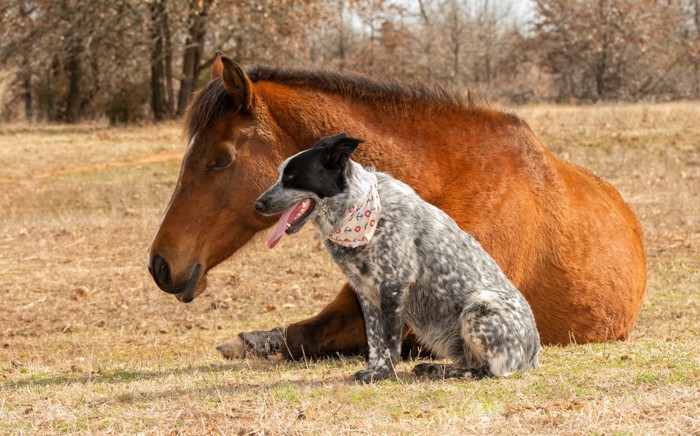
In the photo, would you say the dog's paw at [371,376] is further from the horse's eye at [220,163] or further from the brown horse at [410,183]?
the horse's eye at [220,163]

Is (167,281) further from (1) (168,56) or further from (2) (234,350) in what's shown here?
(1) (168,56)

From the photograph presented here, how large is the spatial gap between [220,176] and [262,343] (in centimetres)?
141

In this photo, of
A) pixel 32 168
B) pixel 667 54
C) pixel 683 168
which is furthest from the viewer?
pixel 667 54

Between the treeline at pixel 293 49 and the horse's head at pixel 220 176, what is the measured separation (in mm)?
20376

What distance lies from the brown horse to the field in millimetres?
289

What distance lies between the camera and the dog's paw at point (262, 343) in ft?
21.9

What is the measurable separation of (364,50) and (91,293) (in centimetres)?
3441

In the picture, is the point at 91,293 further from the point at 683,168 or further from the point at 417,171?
the point at 683,168

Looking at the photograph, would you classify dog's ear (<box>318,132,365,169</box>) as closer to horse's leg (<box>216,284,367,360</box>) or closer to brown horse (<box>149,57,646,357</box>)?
brown horse (<box>149,57,646,357</box>)

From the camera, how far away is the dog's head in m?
5.01

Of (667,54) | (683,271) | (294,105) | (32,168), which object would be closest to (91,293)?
(294,105)

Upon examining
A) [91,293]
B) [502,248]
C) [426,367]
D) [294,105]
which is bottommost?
[91,293]

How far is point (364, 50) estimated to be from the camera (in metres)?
43.6

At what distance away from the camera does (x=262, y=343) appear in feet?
22.0
